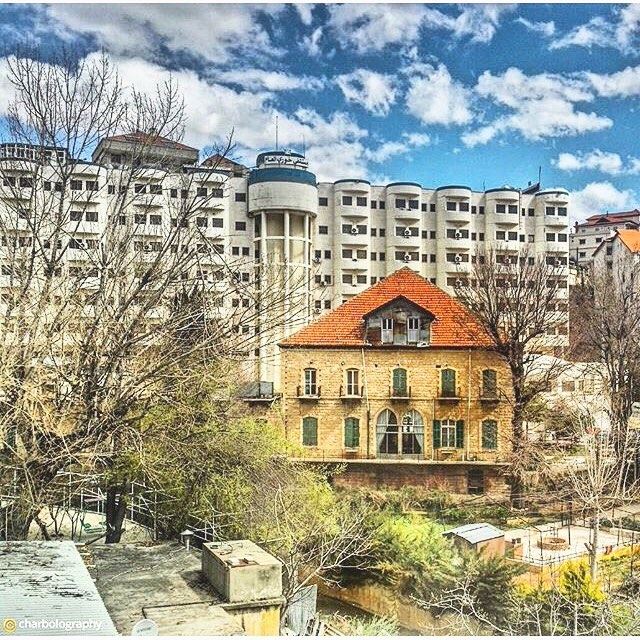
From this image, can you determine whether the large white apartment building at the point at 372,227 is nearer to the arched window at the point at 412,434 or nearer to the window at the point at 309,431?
the window at the point at 309,431

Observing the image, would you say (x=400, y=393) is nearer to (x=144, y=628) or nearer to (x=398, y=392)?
(x=398, y=392)

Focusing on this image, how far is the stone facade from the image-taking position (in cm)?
1100

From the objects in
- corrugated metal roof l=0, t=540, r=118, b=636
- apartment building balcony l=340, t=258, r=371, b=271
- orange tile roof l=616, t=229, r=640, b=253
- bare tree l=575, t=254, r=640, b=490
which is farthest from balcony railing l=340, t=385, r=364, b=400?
orange tile roof l=616, t=229, r=640, b=253

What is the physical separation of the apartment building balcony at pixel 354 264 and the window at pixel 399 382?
5619 mm

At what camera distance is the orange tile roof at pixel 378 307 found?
435 inches

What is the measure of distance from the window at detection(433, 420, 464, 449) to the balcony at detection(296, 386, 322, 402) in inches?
63.1

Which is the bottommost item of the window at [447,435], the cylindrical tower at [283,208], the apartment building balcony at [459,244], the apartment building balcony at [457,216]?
the window at [447,435]

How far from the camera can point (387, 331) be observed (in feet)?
36.4

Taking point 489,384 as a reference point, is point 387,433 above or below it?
below

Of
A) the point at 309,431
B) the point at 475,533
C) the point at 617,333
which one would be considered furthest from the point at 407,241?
the point at 475,533

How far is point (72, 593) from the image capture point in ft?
12.9

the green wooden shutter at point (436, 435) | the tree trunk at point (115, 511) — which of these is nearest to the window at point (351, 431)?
the green wooden shutter at point (436, 435)

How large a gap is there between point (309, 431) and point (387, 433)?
3.42 ft

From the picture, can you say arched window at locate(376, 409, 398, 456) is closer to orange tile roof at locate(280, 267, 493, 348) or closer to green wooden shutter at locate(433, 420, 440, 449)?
green wooden shutter at locate(433, 420, 440, 449)
